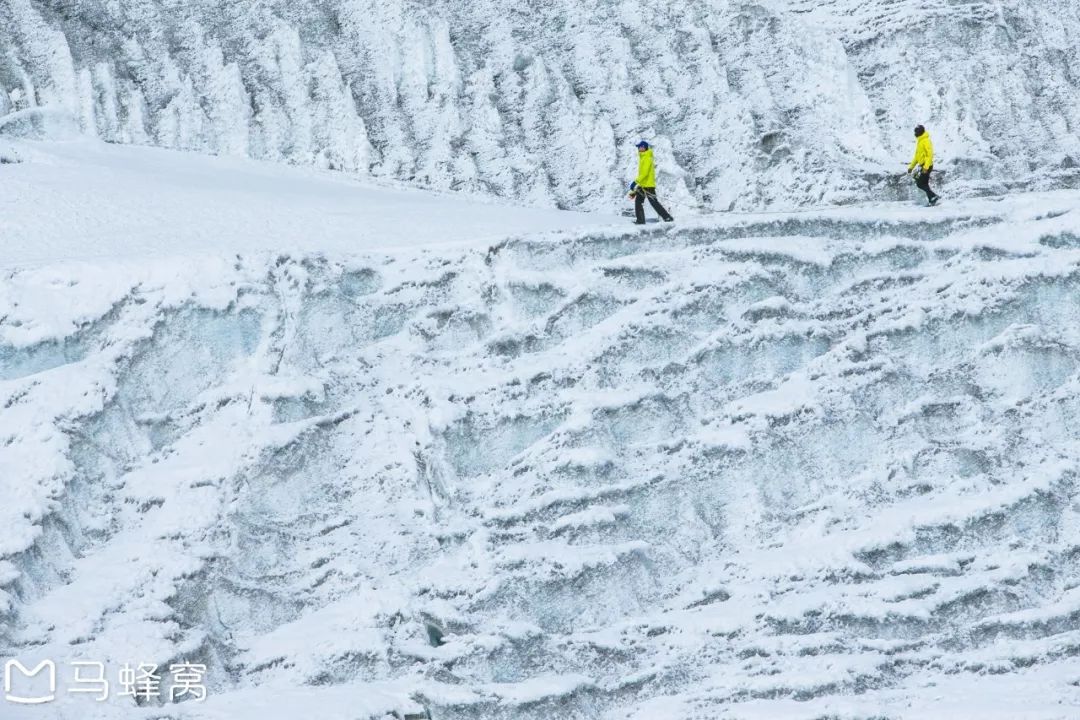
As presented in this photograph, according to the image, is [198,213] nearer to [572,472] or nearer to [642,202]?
[642,202]

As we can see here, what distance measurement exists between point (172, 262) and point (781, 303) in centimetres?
674

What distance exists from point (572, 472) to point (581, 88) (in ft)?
31.6

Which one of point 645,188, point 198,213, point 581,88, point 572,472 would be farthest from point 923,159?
point 198,213

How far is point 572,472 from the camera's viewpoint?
17016 mm

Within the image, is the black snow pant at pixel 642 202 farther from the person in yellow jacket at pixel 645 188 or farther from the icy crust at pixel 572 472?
the icy crust at pixel 572 472

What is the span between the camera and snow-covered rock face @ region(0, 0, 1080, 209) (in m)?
23.7

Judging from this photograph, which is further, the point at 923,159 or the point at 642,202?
the point at 923,159

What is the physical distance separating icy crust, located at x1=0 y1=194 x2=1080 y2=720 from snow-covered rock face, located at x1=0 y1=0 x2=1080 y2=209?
15.3ft

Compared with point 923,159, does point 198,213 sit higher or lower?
higher

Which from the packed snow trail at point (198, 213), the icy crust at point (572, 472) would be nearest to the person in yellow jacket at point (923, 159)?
the icy crust at point (572, 472)

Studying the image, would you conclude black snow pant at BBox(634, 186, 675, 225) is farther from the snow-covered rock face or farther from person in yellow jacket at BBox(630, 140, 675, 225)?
the snow-covered rock face

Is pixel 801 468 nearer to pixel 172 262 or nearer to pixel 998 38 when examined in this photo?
pixel 172 262

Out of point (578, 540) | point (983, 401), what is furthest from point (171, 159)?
point (983, 401)

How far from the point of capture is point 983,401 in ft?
58.7
